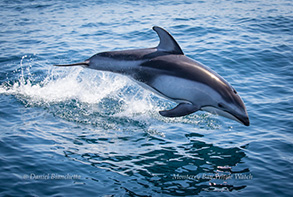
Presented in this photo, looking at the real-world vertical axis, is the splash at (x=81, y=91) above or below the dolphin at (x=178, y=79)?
below

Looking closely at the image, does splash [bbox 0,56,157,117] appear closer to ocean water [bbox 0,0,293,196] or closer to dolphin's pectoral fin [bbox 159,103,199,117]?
ocean water [bbox 0,0,293,196]

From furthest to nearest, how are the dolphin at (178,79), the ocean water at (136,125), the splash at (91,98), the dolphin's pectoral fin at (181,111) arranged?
the splash at (91,98) < the dolphin at (178,79) < the dolphin's pectoral fin at (181,111) < the ocean water at (136,125)

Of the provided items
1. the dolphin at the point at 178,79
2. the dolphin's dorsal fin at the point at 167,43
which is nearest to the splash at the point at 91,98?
the dolphin at the point at 178,79

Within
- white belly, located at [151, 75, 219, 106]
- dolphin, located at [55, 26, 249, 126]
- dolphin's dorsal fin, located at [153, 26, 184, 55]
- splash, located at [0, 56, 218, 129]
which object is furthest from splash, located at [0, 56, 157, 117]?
dolphin's dorsal fin, located at [153, 26, 184, 55]

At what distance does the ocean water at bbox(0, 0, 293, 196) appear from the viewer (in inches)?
249

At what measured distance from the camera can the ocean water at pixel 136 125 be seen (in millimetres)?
6334

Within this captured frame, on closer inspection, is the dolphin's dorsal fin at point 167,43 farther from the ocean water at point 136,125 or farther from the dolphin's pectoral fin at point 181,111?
the ocean water at point 136,125

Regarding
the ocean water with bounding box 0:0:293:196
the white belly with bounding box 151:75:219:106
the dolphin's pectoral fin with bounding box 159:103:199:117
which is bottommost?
the ocean water with bounding box 0:0:293:196

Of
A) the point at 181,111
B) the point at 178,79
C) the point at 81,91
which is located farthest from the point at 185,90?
the point at 81,91

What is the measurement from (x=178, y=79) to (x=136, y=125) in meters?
2.09

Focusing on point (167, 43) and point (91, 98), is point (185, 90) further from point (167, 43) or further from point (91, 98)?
point (91, 98)

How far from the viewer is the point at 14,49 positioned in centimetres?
1523

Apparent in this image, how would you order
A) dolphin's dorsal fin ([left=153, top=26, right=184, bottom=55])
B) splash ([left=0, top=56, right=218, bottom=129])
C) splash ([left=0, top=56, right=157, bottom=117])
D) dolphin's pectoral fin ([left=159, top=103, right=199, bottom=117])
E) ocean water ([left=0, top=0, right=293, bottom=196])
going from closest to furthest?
ocean water ([left=0, top=0, right=293, bottom=196]) < dolphin's pectoral fin ([left=159, top=103, right=199, bottom=117]) < dolphin's dorsal fin ([left=153, top=26, right=184, bottom=55]) < splash ([left=0, top=56, right=218, bottom=129]) < splash ([left=0, top=56, right=157, bottom=117])

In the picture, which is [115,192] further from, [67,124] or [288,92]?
[288,92]
